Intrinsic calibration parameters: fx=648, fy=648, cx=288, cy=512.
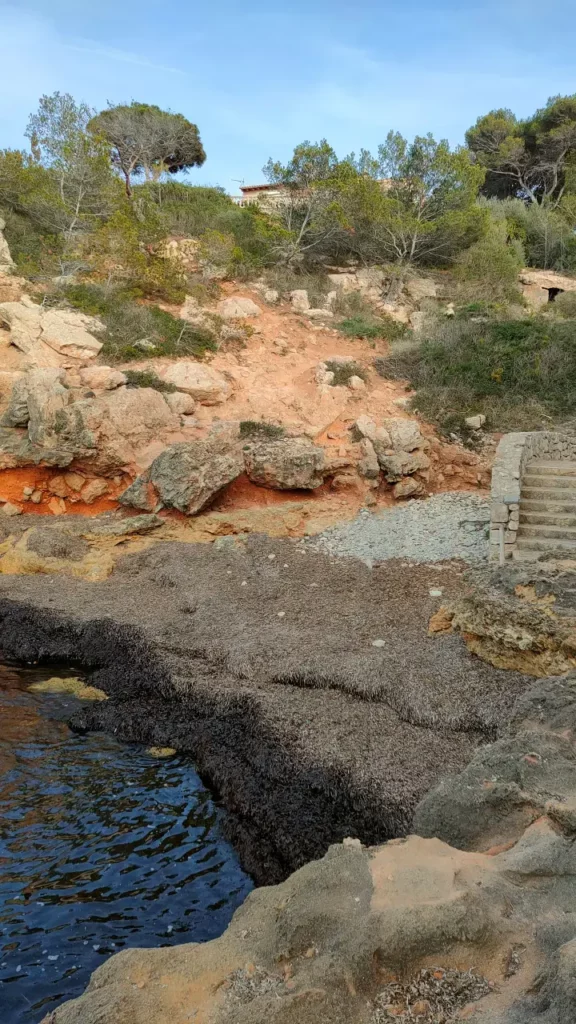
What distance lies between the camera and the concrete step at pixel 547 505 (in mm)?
10391

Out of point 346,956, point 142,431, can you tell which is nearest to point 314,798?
point 346,956

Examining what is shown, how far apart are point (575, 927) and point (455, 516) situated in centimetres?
962

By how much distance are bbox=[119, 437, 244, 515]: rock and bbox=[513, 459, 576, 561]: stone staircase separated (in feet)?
17.9

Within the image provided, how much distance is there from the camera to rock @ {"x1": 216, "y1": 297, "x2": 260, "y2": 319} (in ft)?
62.4

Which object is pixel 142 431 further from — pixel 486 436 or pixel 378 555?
pixel 486 436

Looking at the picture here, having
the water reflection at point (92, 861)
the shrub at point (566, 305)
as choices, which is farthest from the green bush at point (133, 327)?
the shrub at point (566, 305)

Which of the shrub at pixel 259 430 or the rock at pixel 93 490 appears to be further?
the shrub at pixel 259 430

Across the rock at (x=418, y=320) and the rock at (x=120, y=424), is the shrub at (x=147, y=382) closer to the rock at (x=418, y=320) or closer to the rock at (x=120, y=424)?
the rock at (x=120, y=424)

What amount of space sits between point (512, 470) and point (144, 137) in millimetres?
27254

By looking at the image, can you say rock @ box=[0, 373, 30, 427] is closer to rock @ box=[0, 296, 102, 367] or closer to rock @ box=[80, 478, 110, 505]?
rock @ box=[0, 296, 102, 367]

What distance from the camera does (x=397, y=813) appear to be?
16.4 feet

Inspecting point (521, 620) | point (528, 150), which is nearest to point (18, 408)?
point (521, 620)

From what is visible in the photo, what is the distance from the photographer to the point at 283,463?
13.1m

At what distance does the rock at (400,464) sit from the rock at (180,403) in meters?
4.37
